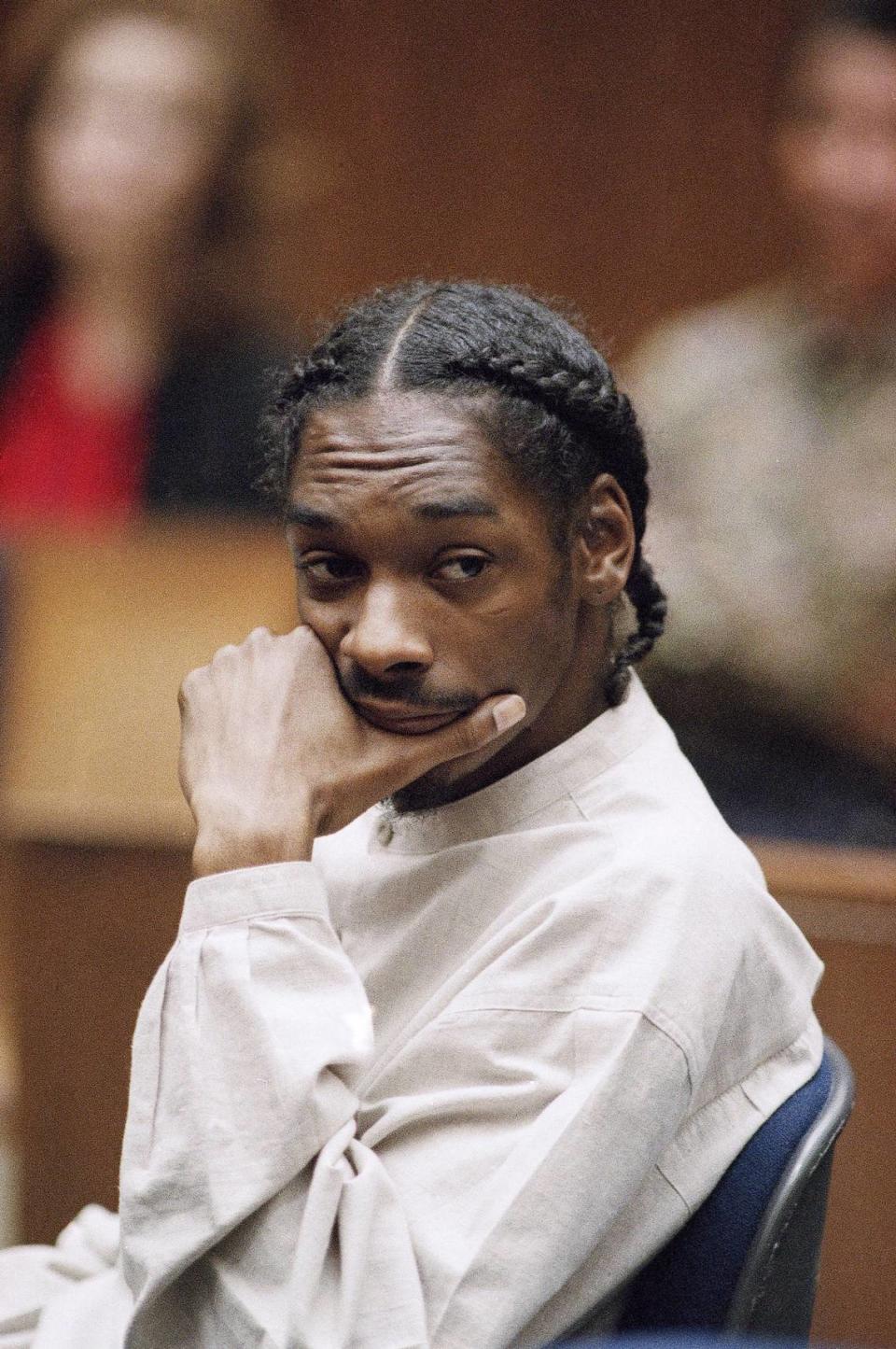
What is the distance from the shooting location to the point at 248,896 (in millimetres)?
1411

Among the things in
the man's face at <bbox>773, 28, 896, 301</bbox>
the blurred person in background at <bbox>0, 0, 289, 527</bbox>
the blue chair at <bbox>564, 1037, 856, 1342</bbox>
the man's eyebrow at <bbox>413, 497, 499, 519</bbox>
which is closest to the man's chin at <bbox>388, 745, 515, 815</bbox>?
the man's eyebrow at <bbox>413, 497, 499, 519</bbox>

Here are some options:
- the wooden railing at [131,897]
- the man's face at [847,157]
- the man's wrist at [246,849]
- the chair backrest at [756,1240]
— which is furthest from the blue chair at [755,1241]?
the man's face at [847,157]

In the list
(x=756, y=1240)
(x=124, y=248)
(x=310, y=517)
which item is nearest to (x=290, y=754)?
(x=310, y=517)

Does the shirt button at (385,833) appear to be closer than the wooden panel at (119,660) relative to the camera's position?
Yes

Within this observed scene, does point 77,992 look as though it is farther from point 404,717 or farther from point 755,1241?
point 755,1241

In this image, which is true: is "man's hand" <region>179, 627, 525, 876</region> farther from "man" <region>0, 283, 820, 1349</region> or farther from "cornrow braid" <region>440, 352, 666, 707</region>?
"cornrow braid" <region>440, 352, 666, 707</region>

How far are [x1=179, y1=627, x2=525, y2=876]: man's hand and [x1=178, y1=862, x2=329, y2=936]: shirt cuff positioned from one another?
2 centimetres

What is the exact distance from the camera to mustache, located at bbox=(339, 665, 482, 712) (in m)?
1.47

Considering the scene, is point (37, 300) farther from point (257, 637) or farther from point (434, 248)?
point (257, 637)

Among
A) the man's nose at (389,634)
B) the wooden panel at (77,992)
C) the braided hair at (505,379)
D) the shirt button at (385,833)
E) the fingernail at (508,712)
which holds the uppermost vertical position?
the braided hair at (505,379)

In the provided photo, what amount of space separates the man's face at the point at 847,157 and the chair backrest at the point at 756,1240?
1.99 metres

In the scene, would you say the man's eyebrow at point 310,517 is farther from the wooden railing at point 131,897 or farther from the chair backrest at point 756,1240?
the wooden railing at point 131,897

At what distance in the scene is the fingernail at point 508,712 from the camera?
1.48 m

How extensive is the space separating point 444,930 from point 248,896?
222mm
